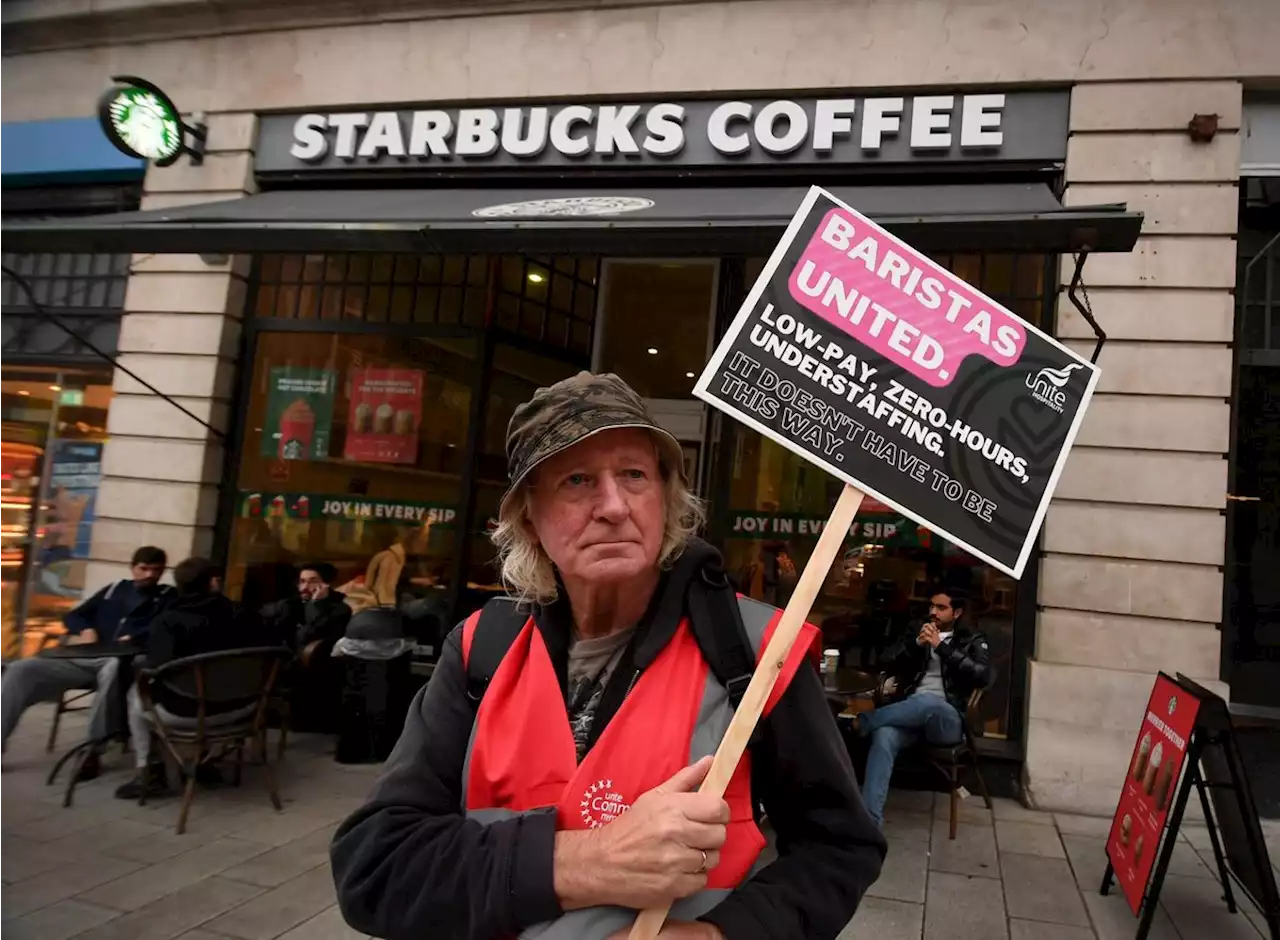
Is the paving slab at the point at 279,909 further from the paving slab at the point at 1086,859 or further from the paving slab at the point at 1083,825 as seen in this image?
the paving slab at the point at 1083,825

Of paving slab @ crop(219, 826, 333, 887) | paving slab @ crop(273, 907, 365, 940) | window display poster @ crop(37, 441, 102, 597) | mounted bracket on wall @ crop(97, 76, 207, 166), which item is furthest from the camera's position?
window display poster @ crop(37, 441, 102, 597)

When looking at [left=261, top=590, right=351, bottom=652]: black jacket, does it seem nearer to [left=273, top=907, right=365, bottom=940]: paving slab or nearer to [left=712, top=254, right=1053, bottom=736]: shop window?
[left=273, top=907, right=365, bottom=940]: paving slab

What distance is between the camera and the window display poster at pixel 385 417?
24.8 feet

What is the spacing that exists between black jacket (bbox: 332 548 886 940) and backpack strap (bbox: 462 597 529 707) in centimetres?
3

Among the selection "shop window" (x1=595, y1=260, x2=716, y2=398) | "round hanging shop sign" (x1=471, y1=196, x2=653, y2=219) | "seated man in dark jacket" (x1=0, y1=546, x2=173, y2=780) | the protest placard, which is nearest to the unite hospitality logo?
the protest placard

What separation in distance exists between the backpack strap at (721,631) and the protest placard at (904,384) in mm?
282

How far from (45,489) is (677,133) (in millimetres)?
7546

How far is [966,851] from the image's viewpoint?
496cm

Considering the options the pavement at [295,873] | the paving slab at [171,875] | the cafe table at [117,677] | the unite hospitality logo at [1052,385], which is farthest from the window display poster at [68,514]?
the unite hospitality logo at [1052,385]

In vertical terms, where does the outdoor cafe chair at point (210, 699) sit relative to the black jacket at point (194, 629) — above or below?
below

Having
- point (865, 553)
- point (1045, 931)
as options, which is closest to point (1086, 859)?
point (1045, 931)

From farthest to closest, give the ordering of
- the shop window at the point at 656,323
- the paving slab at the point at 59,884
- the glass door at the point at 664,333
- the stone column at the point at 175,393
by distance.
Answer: the shop window at the point at 656,323 < the glass door at the point at 664,333 < the stone column at the point at 175,393 < the paving slab at the point at 59,884

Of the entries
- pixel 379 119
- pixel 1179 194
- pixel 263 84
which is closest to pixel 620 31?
pixel 379 119

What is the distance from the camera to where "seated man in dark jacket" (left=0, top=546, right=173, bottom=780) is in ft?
17.9
